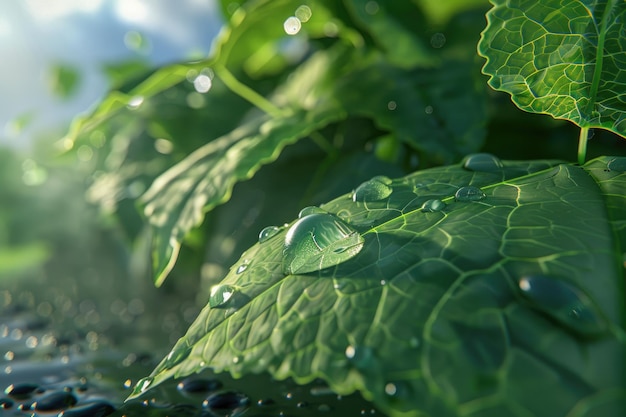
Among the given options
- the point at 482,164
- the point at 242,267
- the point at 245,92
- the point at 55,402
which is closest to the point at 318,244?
the point at 242,267

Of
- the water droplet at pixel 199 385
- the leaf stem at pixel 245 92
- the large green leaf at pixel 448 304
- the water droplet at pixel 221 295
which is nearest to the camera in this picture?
the large green leaf at pixel 448 304

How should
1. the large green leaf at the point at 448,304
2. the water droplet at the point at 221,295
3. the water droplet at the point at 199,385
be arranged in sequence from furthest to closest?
the water droplet at the point at 199,385, the water droplet at the point at 221,295, the large green leaf at the point at 448,304

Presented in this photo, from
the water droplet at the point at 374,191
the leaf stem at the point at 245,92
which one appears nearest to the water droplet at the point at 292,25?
the leaf stem at the point at 245,92

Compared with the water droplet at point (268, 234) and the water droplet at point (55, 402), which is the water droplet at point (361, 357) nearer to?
the water droplet at point (268, 234)

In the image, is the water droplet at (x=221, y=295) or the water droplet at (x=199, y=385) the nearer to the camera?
the water droplet at (x=221, y=295)

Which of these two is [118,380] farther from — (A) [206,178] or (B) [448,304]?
(B) [448,304]

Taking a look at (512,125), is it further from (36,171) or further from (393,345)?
(36,171)
